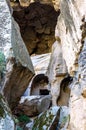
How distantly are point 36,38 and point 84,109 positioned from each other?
11059 millimetres

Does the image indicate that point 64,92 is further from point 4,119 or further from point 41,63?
point 4,119

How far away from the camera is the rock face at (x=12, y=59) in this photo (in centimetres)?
636

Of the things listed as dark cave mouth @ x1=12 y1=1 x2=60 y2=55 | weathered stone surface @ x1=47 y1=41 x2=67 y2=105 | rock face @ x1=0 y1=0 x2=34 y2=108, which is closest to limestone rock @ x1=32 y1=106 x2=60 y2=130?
rock face @ x1=0 y1=0 x2=34 y2=108

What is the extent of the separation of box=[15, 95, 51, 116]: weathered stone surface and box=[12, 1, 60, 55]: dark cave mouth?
4013 mm

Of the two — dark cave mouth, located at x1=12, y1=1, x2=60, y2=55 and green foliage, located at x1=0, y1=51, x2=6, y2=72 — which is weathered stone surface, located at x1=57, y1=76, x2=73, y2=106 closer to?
green foliage, located at x1=0, y1=51, x2=6, y2=72

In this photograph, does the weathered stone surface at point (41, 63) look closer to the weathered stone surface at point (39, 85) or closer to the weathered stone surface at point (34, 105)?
the weathered stone surface at point (39, 85)

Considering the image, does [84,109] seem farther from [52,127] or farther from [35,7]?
[35,7]

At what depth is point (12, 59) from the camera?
6.31 metres

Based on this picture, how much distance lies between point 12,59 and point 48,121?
1.54m

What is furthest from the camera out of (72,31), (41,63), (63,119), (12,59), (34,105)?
(41,63)

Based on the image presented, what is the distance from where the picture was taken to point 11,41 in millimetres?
6512

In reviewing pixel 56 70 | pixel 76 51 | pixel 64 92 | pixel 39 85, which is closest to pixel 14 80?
pixel 76 51

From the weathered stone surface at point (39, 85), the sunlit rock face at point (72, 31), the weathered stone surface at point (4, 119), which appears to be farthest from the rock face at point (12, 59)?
the weathered stone surface at point (39, 85)

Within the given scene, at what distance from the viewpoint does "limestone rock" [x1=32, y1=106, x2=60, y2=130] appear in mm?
6935
